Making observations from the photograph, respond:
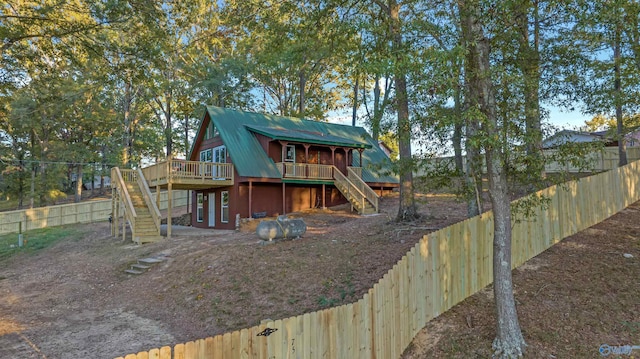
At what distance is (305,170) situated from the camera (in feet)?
65.5

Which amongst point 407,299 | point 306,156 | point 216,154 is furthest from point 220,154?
point 407,299

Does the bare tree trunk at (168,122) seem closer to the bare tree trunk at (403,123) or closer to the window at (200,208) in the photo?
the window at (200,208)

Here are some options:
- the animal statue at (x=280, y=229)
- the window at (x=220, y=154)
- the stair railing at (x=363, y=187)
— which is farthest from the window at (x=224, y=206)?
the animal statue at (x=280, y=229)

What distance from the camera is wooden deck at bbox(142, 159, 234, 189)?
16.8 meters

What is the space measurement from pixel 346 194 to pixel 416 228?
927cm

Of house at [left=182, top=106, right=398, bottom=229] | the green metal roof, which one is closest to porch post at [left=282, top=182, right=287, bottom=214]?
house at [left=182, top=106, right=398, bottom=229]

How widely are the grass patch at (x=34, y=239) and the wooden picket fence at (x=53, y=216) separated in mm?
1454

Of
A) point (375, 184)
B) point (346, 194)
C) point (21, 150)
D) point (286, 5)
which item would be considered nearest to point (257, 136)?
point (346, 194)

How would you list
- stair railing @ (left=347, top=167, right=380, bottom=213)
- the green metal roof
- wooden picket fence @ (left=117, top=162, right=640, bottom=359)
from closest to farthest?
wooden picket fence @ (left=117, top=162, right=640, bottom=359) → stair railing @ (left=347, top=167, right=380, bottom=213) → the green metal roof

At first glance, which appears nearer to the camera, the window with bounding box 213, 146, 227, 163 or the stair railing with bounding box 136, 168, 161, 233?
the stair railing with bounding box 136, 168, 161, 233

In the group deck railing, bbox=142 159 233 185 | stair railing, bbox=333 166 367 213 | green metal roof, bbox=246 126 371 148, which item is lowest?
stair railing, bbox=333 166 367 213

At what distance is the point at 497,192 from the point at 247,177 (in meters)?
14.3

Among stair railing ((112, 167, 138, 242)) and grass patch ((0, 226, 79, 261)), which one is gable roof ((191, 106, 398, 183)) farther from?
grass patch ((0, 226, 79, 261))

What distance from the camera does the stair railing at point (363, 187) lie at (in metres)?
18.4
